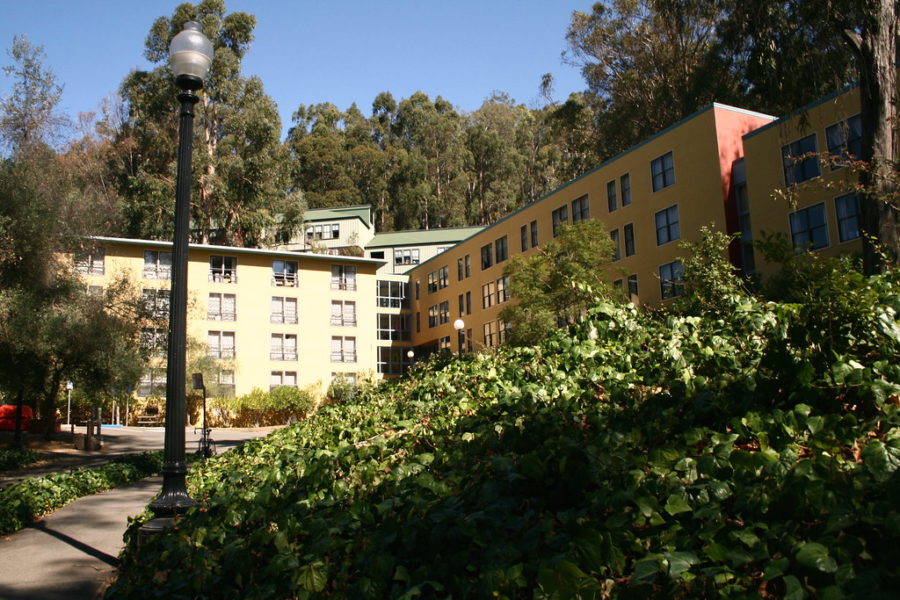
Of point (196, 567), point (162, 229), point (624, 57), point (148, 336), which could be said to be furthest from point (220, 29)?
point (196, 567)

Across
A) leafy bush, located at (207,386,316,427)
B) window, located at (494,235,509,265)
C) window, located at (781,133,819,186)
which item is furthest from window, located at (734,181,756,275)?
leafy bush, located at (207,386,316,427)

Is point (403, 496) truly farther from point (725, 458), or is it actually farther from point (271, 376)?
point (271, 376)

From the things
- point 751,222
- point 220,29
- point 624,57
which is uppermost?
point 220,29

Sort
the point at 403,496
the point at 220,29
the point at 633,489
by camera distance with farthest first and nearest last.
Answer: the point at 220,29, the point at 403,496, the point at 633,489

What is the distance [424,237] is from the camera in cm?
6719

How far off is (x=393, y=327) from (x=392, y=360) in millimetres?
2871

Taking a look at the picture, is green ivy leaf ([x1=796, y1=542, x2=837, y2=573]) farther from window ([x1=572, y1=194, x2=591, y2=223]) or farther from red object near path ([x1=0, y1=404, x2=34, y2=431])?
window ([x1=572, y1=194, x2=591, y2=223])

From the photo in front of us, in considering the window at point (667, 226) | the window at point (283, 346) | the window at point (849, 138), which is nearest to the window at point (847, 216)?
the window at point (849, 138)

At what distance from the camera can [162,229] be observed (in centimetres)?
5178

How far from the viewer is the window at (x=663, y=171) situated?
1316 inches

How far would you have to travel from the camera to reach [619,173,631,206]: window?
118 feet

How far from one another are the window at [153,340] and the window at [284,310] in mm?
21267

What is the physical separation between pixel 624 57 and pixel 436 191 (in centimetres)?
3987

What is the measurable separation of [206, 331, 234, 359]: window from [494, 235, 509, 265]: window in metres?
19.7
